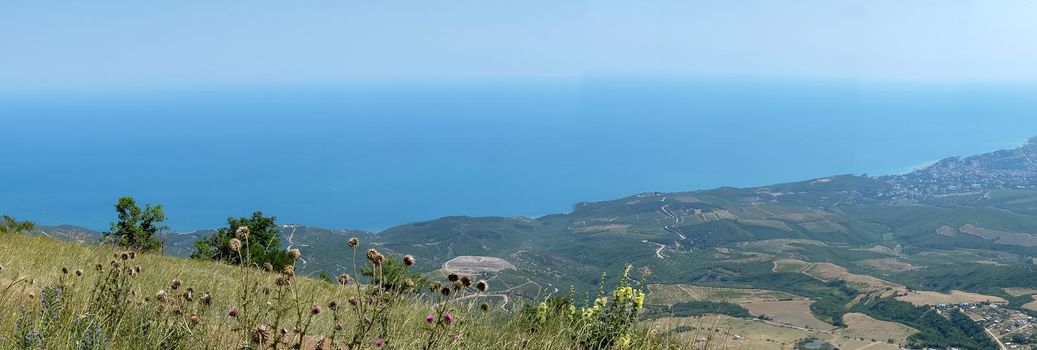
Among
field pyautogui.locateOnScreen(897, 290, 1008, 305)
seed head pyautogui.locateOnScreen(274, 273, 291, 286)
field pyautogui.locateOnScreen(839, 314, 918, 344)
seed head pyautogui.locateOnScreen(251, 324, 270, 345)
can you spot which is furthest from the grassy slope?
field pyautogui.locateOnScreen(897, 290, 1008, 305)

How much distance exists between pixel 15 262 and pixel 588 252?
164826 mm

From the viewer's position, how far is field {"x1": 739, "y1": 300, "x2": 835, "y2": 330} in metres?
99.4

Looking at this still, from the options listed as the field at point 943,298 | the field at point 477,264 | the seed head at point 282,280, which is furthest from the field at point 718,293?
the seed head at point 282,280

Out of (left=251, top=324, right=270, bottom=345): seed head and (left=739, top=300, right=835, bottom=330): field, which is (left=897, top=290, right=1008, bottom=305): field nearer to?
(left=739, top=300, right=835, bottom=330): field

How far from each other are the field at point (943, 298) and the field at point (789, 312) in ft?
52.8

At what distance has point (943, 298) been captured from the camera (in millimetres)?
111562

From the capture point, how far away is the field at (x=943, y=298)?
358ft

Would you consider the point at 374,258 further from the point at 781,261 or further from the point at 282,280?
the point at 781,261

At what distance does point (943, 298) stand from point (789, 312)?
27.9m

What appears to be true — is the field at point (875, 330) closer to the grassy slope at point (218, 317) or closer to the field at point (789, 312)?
the field at point (789, 312)

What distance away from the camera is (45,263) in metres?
6.84

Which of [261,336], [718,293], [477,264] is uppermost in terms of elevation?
[261,336]

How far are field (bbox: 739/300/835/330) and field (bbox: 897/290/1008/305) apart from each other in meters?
16.1

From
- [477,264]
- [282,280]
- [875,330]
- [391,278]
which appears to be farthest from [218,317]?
[477,264]
